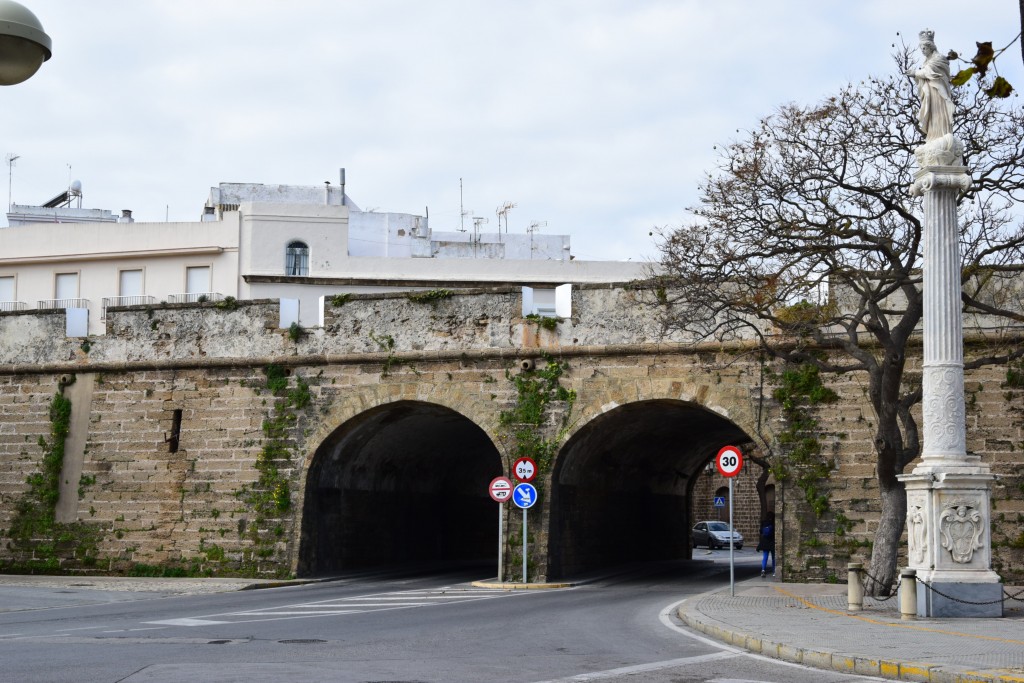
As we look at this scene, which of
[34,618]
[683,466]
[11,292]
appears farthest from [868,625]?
[11,292]

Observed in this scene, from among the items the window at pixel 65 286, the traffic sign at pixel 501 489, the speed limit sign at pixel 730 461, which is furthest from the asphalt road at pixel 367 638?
the window at pixel 65 286

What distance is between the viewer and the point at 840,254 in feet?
56.5

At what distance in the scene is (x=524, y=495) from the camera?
2089 centimetres

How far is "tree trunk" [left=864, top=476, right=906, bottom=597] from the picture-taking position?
54.6 ft

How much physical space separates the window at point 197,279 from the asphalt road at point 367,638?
72.3 ft

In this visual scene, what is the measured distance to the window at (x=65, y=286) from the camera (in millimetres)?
42406

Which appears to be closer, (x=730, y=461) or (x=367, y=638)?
(x=367, y=638)

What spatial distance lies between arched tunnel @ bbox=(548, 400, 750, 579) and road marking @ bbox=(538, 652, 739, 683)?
10452mm

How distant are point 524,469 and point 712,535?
2576cm

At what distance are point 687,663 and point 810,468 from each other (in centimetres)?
1046

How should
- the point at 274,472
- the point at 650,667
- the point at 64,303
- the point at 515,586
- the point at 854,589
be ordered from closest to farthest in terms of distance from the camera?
the point at 650,667 → the point at 854,589 → the point at 515,586 → the point at 274,472 → the point at 64,303

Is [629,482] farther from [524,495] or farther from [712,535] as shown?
[712,535]

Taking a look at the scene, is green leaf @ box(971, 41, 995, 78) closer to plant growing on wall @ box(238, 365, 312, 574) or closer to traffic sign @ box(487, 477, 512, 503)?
traffic sign @ box(487, 477, 512, 503)

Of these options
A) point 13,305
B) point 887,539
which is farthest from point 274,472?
point 13,305
